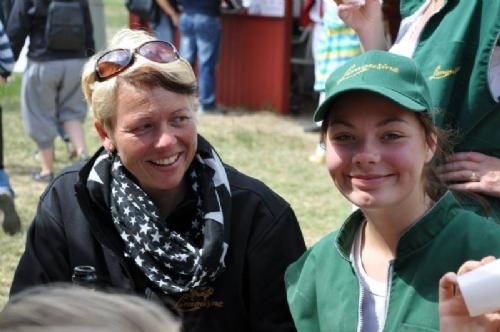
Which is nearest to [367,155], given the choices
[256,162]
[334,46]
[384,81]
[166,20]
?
[384,81]

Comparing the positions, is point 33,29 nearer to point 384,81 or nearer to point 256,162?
point 256,162

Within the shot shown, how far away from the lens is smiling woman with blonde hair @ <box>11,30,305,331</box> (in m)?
2.75

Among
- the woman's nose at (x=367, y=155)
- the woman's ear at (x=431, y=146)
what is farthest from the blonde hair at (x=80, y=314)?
the woman's ear at (x=431, y=146)

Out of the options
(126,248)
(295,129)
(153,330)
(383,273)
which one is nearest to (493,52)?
(383,273)

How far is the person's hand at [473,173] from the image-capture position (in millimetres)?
2513

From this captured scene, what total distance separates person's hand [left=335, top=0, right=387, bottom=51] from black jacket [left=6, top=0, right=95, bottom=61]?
4.41m

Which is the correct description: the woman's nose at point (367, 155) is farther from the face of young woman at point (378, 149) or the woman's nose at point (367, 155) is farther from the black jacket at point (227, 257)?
the black jacket at point (227, 257)

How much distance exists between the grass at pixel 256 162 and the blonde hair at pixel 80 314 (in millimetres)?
3645

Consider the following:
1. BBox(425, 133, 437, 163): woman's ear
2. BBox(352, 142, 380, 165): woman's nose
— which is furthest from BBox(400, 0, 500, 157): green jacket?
BBox(352, 142, 380, 165): woman's nose

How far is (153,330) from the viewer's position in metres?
1.41

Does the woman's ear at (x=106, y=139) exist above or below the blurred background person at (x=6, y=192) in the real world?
above

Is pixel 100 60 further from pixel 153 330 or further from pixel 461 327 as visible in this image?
pixel 153 330

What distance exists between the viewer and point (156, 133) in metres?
2.78

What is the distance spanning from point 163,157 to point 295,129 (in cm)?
733
